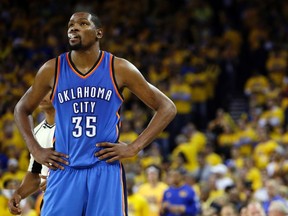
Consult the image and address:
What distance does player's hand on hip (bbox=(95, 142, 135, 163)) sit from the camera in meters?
4.69

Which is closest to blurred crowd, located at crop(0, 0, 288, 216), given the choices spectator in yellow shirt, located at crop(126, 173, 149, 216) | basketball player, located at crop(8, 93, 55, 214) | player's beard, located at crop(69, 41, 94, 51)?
spectator in yellow shirt, located at crop(126, 173, 149, 216)

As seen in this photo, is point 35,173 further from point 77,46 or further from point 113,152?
point 77,46

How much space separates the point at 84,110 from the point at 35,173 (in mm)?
1057

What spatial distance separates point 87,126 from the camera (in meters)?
4.70

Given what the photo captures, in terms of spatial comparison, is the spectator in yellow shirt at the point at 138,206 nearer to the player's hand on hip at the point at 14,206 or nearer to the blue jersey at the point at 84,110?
the player's hand on hip at the point at 14,206

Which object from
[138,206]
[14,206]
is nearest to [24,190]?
[14,206]

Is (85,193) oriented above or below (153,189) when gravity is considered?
above

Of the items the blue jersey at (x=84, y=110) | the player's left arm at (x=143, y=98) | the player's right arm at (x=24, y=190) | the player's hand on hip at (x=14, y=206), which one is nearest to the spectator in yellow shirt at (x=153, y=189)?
the player's right arm at (x=24, y=190)

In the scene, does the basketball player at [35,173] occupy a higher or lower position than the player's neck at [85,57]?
lower

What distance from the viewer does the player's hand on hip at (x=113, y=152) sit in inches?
185

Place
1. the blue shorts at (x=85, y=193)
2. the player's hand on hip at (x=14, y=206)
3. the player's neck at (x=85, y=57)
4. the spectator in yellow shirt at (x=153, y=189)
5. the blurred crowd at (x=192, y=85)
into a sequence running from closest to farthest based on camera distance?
the blue shorts at (x=85, y=193), the player's neck at (x=85, y=57), the player's hand on hip at (x=14, y=206), the spectator in yellow shirt at (x=153, y=189), the blurred crowd at (x=192, y=85)

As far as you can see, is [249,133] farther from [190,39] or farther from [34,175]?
[34,175]

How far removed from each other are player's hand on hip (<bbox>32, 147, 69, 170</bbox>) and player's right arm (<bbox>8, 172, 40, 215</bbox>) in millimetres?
538

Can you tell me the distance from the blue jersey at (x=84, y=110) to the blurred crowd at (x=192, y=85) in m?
4.64
